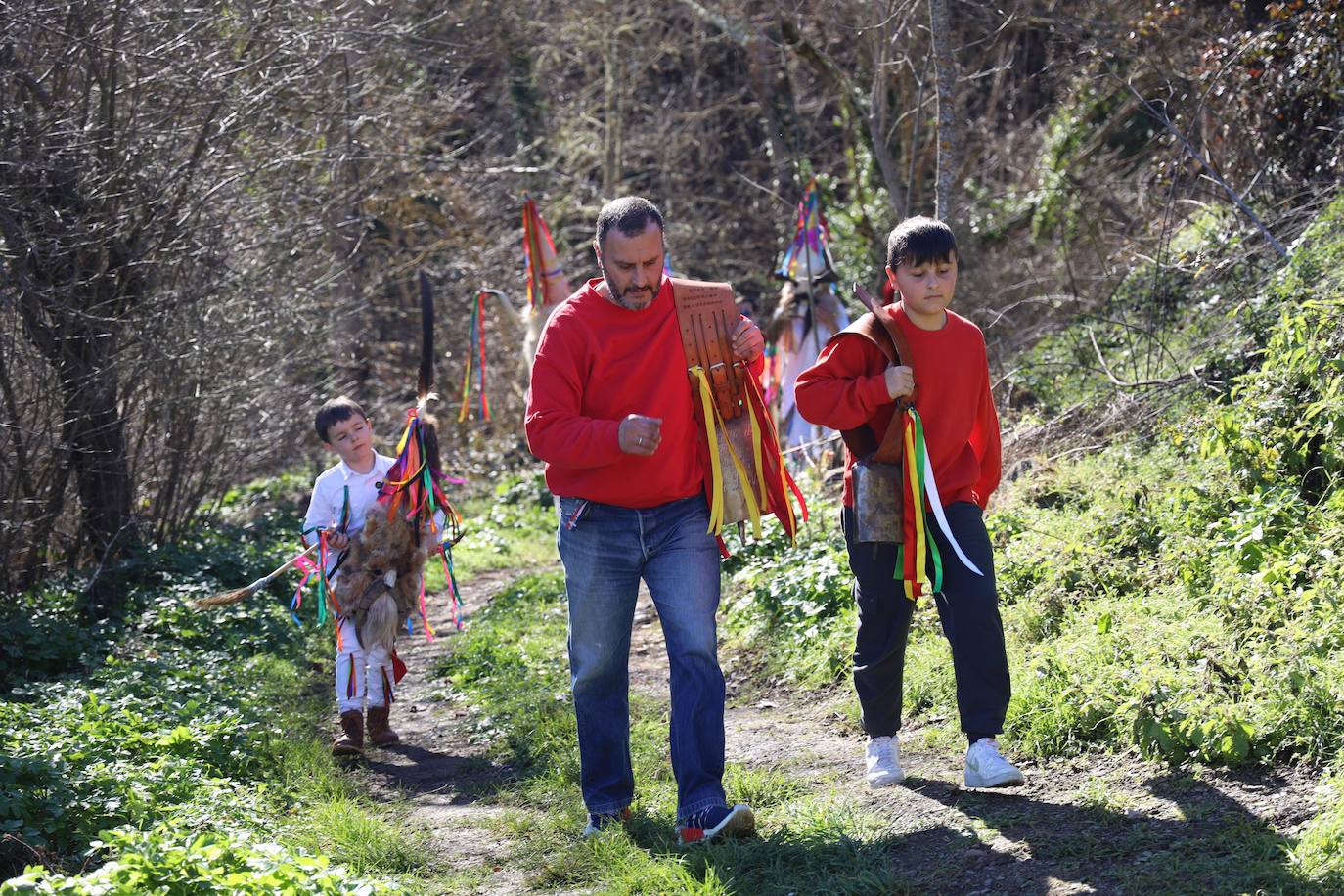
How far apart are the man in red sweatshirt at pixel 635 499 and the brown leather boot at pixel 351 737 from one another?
1.99 meters

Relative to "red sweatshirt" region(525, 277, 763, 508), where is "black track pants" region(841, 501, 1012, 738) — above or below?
Answer: below

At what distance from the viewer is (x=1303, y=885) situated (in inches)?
139

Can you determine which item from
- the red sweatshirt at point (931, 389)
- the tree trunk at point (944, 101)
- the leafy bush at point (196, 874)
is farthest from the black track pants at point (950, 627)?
the tree trunk at point (944, 101)

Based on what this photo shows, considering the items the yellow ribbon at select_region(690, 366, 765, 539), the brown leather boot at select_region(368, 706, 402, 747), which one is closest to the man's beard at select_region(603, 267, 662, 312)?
the yellow ribbon at select_region(690, 366, 765, 539)

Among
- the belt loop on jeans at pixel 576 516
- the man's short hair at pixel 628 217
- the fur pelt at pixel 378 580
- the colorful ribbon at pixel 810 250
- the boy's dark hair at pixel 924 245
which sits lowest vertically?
the fur pelt at pixel 378 580

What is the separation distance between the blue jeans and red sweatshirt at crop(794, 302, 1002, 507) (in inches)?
21.5

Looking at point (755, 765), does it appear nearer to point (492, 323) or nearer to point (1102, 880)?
point (1102, 880)

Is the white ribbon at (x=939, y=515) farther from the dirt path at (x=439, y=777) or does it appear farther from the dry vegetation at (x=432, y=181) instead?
the dry vegetation at (x=432, y=181)

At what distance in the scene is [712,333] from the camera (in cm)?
457

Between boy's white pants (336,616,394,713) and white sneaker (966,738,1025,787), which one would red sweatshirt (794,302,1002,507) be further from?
boy's white pants (336,616,394,713)

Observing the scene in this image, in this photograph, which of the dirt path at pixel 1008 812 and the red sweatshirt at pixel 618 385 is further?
the red sweatshirt at pixel 618 385

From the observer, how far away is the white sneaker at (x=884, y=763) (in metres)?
4.86

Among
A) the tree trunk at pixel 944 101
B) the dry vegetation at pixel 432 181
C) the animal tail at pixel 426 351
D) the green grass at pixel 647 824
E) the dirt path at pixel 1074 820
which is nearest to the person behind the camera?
the dirt path at pixel 1074 820

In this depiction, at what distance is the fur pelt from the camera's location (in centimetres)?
646
